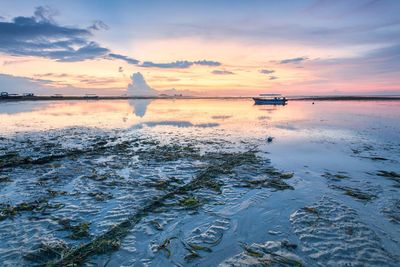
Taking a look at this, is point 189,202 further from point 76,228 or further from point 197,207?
point 76,228

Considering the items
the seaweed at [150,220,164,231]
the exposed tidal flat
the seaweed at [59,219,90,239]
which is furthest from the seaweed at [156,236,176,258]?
the seaweed at [59,219,90,239]

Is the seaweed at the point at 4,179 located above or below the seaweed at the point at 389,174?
above

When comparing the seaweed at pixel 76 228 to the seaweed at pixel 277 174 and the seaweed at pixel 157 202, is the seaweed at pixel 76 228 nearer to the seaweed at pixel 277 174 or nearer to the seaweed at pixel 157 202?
the seaweed at pixel 157 202

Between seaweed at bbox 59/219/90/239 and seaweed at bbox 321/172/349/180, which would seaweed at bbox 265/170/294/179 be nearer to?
seaweed at bbox 321/172/349/180

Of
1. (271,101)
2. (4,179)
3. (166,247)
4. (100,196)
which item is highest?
(271,101)

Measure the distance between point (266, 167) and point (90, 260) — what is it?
11.2 metres

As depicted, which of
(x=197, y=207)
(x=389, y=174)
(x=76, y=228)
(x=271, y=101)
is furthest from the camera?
(x=271, y=101)

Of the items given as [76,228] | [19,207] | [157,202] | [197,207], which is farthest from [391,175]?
[19,207]

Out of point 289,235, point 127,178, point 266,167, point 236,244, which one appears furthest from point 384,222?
point 127,178

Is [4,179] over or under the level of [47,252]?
over

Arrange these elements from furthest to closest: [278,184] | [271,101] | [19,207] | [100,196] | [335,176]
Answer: [271,101]
[335,176]
[278,184]
[100,196]
[19,207]

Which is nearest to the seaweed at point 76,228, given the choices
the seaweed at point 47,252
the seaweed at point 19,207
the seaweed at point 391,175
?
the seaweed at point 47,252

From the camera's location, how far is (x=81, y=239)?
25.6 ft

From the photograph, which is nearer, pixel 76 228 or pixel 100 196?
pixel 76 228
